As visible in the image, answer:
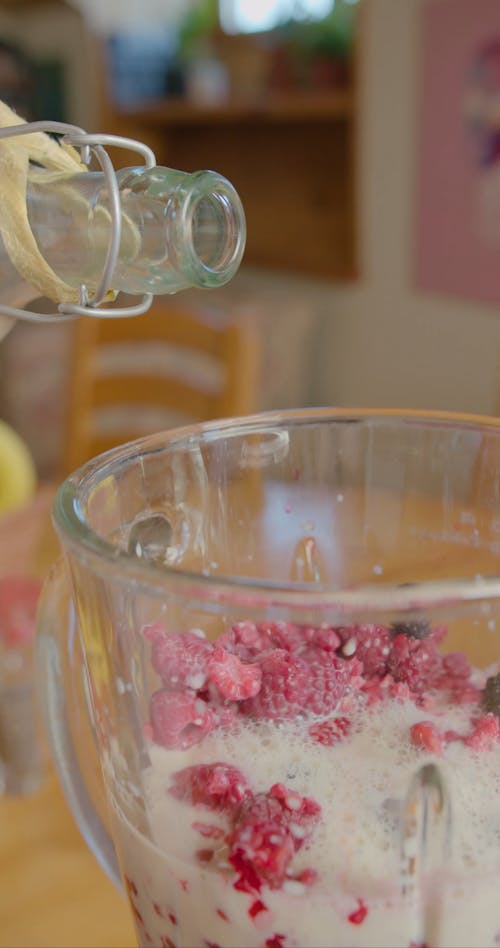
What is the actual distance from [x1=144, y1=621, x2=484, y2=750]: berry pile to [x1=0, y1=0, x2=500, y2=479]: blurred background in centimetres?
144

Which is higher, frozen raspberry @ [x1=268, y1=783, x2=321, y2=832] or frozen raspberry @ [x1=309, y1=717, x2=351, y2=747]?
frozen raspberry @ [x1=309, y1=717, x2=351, y2=747]

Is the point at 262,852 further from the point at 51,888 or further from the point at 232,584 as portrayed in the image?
the point at 51,888

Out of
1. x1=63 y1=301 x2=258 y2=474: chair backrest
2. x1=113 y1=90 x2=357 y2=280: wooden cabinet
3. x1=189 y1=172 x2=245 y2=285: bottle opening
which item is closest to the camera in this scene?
x1=189 y1=172 x2=245 y2=285: bottle opening

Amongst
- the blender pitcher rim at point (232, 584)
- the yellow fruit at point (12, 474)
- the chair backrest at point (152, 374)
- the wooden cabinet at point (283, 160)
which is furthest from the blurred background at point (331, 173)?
the blender pitcher rim at point (232, 584)

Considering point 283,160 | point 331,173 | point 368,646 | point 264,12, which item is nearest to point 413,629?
point 368,646

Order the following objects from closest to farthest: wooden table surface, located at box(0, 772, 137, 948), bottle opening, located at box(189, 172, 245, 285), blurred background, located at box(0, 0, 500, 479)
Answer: bottle opening, located at box(189, 172, 245, 285) → wooden table surface, located at box(0, 772, 137, 948) → blurred background, located at box(0, 0, 500, 479)

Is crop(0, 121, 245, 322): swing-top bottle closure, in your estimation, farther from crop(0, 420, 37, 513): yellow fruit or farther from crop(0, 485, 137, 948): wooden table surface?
crop(0, 420, 37, 513): yellow fruit

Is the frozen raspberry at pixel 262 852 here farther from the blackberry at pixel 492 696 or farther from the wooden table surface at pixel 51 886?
the wooden table surface at pixel 51 886

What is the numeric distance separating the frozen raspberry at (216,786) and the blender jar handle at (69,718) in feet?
0.26

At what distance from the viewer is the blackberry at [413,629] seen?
0.26 meters

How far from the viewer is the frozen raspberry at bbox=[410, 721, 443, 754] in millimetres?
288

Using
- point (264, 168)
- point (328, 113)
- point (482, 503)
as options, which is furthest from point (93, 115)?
point (482, 503)

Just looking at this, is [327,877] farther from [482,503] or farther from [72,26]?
[72,26]

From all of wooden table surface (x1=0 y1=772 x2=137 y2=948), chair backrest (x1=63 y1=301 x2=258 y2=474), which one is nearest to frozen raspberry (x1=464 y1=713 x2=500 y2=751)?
wooden table surface (x1=0 y1=772 x2=137 y2=948)
